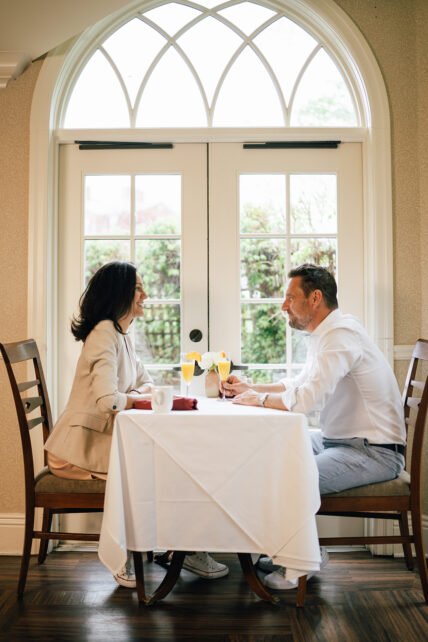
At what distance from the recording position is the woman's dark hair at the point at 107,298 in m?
2.31

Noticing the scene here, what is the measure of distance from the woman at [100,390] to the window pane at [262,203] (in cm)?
82

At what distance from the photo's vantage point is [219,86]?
2.90 meters

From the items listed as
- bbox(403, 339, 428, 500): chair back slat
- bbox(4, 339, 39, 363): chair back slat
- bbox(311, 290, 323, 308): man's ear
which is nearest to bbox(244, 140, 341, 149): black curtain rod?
bbox(311, 290, 323, 308): man's ear

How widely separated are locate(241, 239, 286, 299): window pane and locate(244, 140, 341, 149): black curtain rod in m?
0.49

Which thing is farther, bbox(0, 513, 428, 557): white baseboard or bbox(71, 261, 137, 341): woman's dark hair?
bbox(0, 513, 428, 557): white baseboard

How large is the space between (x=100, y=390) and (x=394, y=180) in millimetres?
1809

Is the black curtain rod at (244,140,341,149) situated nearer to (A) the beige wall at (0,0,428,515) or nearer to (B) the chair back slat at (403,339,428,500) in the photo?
(A) the beige wall at (0,0,428,515)

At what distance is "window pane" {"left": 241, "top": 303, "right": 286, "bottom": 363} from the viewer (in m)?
2.88

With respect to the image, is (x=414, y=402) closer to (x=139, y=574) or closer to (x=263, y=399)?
(x=263, y=399)

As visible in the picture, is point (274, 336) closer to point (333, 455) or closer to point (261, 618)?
point (333, 455)

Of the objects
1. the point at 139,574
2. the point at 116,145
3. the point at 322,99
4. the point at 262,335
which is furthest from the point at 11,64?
the point at 139,574

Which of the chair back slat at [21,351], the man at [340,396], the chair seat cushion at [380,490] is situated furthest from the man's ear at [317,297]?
the chair back slat at [21,351]

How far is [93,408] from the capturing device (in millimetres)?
2178

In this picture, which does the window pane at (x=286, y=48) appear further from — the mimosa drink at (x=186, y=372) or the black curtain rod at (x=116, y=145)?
the mimosa drink at (x=186, y=372)
